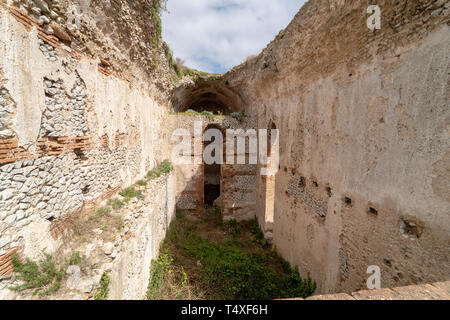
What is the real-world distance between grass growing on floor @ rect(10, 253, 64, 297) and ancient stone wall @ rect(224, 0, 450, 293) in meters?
4.54

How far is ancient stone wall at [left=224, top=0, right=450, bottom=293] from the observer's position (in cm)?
239

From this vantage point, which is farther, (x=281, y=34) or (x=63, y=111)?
(x=281, y=34)

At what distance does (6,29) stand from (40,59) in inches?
18.3

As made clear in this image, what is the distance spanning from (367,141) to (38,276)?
5.07m

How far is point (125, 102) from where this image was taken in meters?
4.90

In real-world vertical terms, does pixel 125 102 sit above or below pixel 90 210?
above

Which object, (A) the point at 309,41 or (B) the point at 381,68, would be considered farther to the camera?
(A) the point at 309,41

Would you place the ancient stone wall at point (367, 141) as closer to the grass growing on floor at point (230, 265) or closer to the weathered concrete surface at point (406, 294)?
the weathered concrete surface at point (406, 294)

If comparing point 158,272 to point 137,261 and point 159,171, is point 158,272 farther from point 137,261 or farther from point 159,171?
point 159,171

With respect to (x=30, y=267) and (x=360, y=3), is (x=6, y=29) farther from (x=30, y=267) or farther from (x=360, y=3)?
(x=360, y=3)

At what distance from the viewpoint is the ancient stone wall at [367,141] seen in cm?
239

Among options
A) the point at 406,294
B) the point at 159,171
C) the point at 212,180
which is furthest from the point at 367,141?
the point at 212,180

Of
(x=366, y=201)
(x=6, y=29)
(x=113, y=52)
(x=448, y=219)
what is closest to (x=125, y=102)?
(x=113, y=52)

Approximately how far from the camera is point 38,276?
2.22 meters
